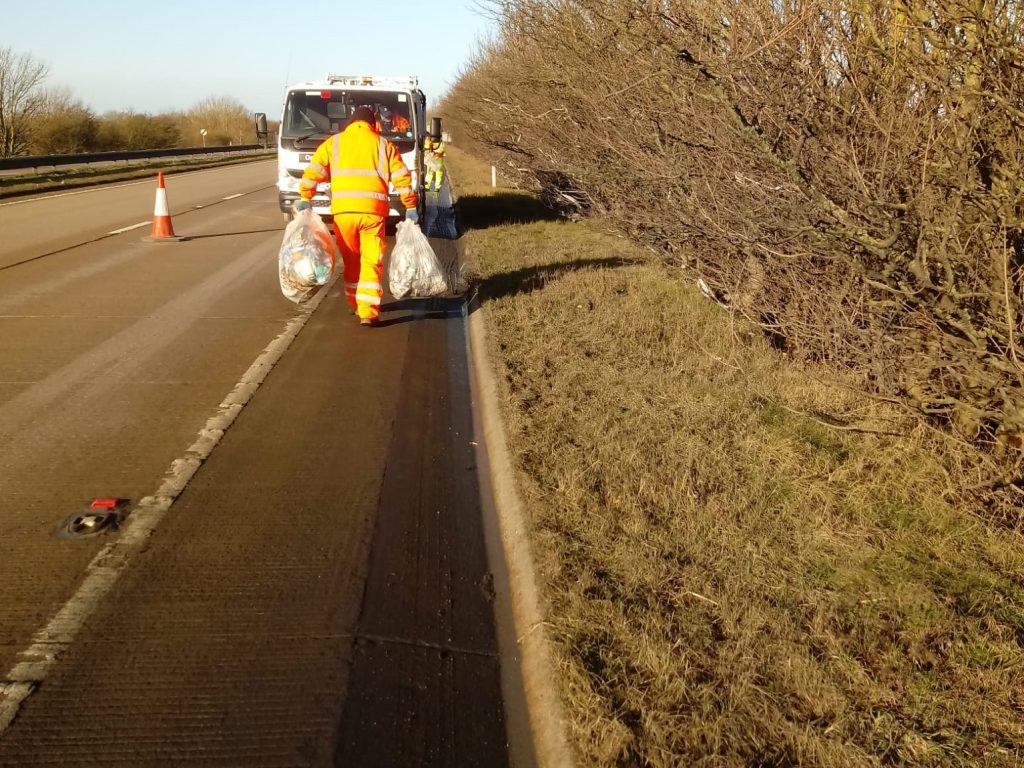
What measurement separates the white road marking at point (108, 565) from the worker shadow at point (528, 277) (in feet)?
12.9

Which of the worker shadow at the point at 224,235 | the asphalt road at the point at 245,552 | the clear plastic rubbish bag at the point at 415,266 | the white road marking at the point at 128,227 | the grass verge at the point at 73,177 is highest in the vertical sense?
the grass verge at the point at 73,177

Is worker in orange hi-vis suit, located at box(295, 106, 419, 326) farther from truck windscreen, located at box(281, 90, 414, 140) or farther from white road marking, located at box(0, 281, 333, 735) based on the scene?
truck windscreen, located at box(281, 90, 414, 140)

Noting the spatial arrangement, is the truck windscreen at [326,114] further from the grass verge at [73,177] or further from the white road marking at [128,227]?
the grass verge at [73,177]

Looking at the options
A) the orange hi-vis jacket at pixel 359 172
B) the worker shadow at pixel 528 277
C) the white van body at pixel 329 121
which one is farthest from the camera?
the white van body at pixel 329 121

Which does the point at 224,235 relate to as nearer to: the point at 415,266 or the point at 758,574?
the point at 415,266

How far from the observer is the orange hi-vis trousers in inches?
339

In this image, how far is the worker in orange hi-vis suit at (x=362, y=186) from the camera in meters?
8.48

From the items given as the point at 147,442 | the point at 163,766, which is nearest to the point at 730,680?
the point at 163,766

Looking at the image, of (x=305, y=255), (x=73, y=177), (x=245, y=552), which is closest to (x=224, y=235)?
(x=305, y=255)

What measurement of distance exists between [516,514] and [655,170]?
442 centimetres

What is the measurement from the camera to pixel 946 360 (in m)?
4.74

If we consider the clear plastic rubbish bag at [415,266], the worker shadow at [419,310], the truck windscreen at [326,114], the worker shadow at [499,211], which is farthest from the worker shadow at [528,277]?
the worker shadow at [499,211]

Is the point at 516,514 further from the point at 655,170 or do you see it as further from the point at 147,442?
the point at 655,170

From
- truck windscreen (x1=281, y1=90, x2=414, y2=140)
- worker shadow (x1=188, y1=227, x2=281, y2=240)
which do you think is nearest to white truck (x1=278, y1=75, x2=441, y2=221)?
truck windscreen (x1=281, y1=90, x2=414, y2=140)
